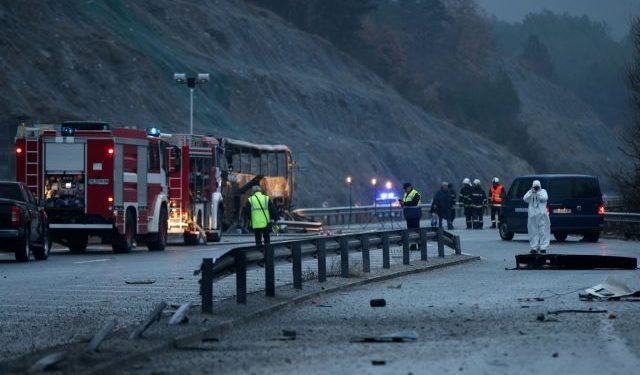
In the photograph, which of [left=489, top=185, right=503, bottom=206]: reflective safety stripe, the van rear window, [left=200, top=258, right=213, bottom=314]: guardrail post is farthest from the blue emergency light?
[left=489, top=185, right=503, bottom=206]: reflective safety stripe

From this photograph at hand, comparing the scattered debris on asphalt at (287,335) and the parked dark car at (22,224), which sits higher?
the parked dark car at (22,224)

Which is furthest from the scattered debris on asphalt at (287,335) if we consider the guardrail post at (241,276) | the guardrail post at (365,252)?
the guardrail post at (365,252)

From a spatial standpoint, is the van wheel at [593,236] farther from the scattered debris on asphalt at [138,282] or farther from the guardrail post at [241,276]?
the guardrail post at [241,276]

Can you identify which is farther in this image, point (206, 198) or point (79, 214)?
point (206, 198)

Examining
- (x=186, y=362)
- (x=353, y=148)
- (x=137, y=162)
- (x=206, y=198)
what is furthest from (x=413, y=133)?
(x=186, y=362)

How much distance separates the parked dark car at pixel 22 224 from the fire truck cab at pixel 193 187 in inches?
300

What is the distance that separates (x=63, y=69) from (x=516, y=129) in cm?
6531

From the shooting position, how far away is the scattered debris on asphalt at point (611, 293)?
18641 millimetres

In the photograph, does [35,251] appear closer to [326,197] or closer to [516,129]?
[326,197]

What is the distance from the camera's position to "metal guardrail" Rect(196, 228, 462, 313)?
655 inches

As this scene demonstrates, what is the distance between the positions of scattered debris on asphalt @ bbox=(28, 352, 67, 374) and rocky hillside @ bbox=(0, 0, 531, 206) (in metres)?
48.7

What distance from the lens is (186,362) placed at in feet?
39.7

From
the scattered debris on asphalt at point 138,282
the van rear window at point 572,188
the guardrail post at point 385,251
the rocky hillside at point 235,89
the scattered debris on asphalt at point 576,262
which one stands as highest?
the rocky hillside at point 235,89

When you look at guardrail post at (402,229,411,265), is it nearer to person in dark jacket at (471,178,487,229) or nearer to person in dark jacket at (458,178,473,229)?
person in dark jacket at (458,178,473,229)
